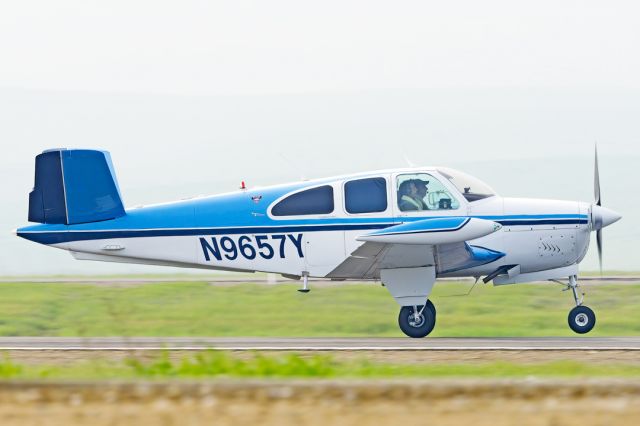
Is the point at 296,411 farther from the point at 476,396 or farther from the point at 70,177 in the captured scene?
the point at 70,177

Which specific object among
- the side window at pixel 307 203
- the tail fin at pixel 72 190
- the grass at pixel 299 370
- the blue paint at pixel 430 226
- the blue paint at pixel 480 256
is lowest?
the grass at pixel 299 370

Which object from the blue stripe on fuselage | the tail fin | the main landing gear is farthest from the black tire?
the tail fin

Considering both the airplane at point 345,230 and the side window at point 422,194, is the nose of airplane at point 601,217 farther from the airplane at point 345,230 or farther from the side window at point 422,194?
the side window at point 422,194

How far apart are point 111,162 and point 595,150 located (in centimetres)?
746

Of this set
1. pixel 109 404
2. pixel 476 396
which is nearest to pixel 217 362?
pixel 109 404

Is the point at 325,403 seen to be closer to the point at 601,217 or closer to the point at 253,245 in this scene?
the point at 253,245

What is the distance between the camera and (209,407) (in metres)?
7.32

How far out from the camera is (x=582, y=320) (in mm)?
16906

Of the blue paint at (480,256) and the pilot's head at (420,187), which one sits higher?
the pilot's head at (420,187)

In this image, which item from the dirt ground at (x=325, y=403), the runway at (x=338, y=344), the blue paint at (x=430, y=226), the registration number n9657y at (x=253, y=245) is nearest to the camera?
the dirt ground at (x=325, y=403)

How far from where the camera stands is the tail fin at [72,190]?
17188 millimetres

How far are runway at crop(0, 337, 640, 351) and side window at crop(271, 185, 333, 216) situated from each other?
1.83 meters

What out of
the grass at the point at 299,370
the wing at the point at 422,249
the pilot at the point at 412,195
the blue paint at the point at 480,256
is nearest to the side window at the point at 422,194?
the pilot at the point at 412,195

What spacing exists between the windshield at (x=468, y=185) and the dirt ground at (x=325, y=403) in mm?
8656
